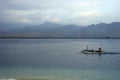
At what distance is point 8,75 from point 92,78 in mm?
9875

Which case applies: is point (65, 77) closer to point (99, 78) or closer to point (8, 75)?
point (99, 78)

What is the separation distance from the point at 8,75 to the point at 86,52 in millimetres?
40908

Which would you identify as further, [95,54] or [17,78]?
[95,54]

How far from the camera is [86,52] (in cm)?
6950

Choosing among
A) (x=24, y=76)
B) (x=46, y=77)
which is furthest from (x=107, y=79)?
(x=24, y=76)

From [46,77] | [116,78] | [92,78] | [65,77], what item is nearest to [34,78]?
[46,77]

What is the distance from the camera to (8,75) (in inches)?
1212

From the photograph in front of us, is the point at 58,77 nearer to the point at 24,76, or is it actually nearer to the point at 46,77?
the point at 46,77

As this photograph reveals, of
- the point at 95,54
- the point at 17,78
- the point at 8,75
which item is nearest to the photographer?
the point at 17,78

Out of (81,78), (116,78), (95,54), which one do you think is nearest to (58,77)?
(81,78)

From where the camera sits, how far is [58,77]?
2961cm

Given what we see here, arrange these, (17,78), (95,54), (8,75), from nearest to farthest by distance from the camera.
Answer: (17,78) < (8,75) < (95,54)

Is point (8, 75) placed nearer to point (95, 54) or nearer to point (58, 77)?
point (58, 77)

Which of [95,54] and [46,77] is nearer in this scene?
[46,77]
